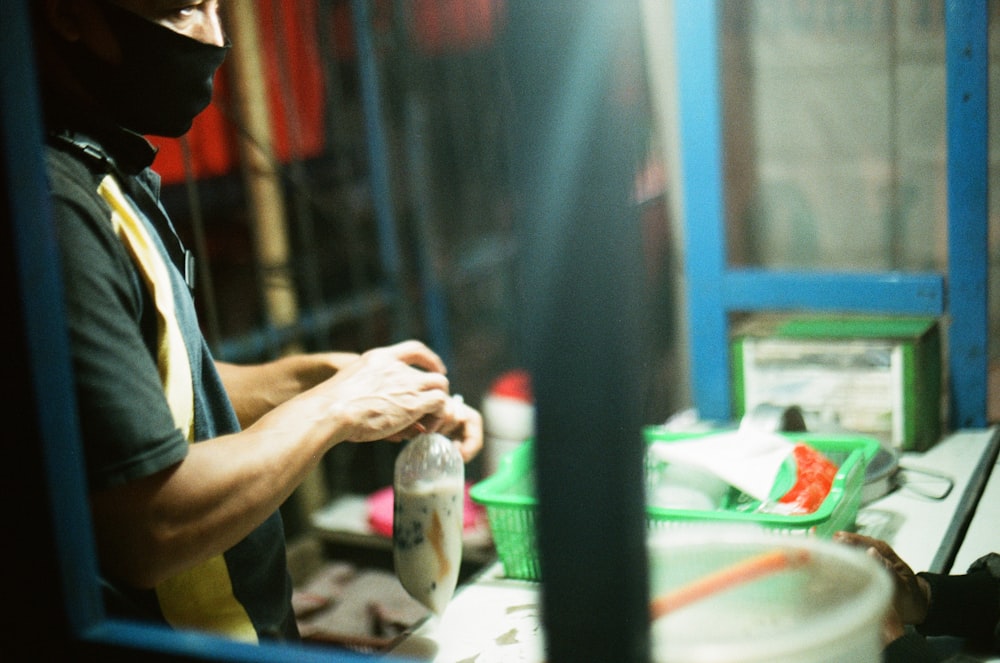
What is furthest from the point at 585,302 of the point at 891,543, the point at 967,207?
the point at 967,207

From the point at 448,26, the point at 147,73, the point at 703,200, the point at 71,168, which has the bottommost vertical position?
the point at 703,200

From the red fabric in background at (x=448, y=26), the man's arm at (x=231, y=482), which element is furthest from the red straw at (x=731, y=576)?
the red fabric in background at (x=448, y=26)

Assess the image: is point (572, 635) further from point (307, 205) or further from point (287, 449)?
point (307, 205)

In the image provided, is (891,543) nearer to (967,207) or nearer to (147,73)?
(967,207)

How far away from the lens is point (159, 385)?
1.25 m

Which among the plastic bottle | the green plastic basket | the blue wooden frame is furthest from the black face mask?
the blue wooden frame

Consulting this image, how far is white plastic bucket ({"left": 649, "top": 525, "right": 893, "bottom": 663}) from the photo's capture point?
906 millimetres

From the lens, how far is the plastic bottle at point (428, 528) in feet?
5.04

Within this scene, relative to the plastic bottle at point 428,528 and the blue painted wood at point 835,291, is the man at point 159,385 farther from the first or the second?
the blue painted wood at point 835,291

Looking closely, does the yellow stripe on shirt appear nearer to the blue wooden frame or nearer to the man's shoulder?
the man's shoulder

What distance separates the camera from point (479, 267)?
16.1 feet

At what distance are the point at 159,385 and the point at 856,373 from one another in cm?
151

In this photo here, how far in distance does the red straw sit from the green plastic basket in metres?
0.36

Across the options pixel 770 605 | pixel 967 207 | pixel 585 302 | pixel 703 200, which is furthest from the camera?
pixel 703 200
